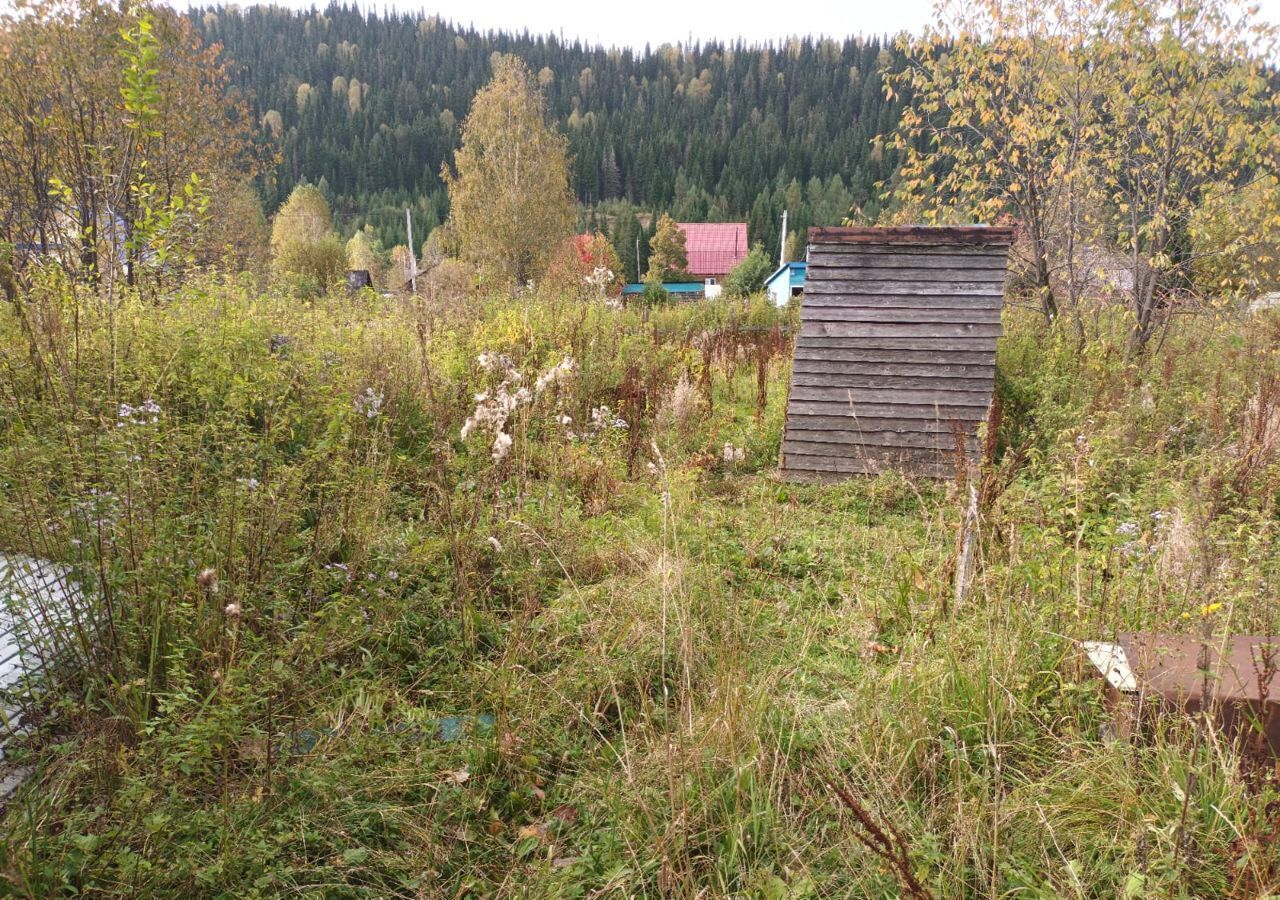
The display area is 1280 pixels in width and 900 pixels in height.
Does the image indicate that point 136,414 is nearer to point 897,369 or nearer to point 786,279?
point 897,369

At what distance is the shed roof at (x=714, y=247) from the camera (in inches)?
2368

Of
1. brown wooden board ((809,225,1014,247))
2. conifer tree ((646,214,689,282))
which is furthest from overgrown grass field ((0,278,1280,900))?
conifer tree ((646,214,689,282))

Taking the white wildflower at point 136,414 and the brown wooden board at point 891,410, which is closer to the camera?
the white wildflower at point 136,414

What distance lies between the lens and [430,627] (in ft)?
11.7

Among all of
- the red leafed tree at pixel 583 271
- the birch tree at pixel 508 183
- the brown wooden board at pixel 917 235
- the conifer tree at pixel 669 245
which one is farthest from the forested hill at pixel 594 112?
the brown wooden board at pixel 917 235

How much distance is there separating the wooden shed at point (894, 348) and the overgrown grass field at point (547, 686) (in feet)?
4.50

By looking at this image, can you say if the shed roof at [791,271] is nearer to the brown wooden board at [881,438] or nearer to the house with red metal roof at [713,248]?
the house with red metal roof at [713,248]

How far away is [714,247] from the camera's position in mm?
62000

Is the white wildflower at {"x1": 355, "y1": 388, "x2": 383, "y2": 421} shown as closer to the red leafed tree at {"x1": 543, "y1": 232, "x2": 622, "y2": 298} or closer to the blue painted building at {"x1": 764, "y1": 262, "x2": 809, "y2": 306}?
the red leafed tree at {"x1": 543, "y1": 232, "x2": 622, "y2": 298}

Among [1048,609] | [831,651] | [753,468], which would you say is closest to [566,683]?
[831,651]

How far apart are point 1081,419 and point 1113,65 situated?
4820mm

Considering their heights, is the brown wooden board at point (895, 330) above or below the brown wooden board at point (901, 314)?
below

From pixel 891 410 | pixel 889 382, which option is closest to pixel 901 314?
pixel 889 382

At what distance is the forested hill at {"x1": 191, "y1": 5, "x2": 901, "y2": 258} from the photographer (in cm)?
8338
